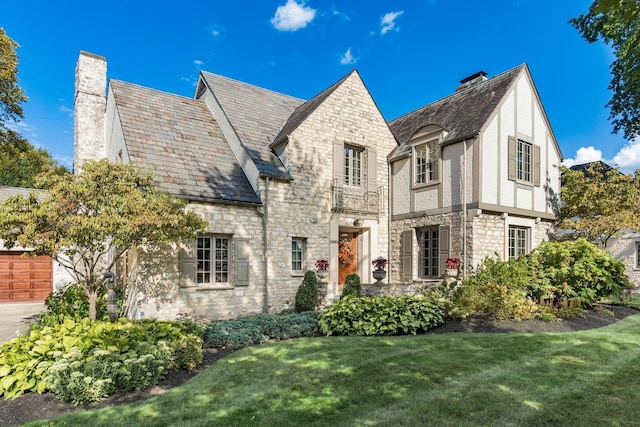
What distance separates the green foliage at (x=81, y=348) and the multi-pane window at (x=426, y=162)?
355 inches

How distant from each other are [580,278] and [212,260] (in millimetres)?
9145

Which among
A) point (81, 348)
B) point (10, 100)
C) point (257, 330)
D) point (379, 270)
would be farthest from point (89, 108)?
point (379, 270)

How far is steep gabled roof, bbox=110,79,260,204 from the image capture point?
10.0 metres

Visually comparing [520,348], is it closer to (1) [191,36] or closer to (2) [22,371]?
(2) [22,371]

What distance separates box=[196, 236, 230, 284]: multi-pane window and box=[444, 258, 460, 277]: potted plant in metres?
6.18

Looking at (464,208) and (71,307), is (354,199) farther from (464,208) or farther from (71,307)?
(71,307)

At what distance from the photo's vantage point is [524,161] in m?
12.7

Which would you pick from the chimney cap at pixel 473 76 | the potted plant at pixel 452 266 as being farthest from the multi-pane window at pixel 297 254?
the chimney cap at pixel 473 76

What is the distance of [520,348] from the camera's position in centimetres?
618

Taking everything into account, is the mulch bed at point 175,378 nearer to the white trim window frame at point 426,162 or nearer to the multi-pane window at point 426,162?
the white trim window frame at point 426,162

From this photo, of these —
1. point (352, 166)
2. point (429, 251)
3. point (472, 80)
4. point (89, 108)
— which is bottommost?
point (429, 251)

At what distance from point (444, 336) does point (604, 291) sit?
5033 mm

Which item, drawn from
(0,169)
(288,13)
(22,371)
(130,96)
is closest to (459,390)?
(22,371)

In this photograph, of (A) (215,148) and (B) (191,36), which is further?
(B) (191,36)
